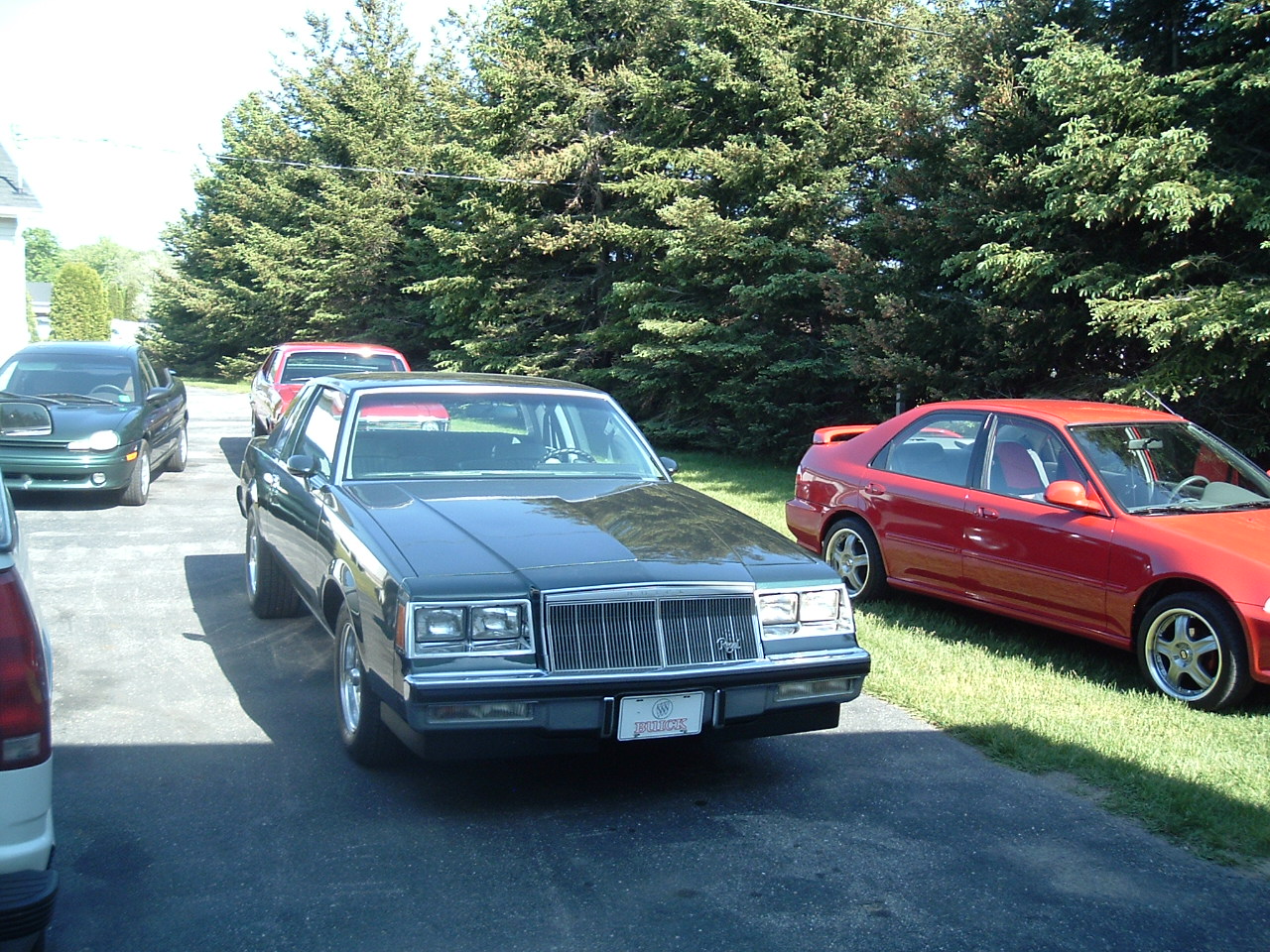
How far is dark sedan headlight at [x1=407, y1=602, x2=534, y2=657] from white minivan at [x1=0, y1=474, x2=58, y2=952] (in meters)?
1.50

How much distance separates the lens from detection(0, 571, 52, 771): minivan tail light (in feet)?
9.09

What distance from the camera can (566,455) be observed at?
629cm

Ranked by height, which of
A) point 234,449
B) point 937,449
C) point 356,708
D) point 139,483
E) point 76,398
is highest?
point 937,449

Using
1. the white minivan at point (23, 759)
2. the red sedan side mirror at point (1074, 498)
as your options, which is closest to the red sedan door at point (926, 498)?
the red sedan side mirror at point (1074, 498)

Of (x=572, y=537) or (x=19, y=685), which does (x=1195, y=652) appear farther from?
(x=19, y=685)

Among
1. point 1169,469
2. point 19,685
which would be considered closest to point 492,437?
point 19,685

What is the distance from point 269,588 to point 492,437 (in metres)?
2.12

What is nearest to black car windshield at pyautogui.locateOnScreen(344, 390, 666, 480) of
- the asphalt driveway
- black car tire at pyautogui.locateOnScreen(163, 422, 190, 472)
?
the asphalt driveway

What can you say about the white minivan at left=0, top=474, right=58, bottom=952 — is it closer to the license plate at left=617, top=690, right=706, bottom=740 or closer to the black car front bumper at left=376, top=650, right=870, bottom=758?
the black car front bumper at left=376, top=650, right=870, bottom=758

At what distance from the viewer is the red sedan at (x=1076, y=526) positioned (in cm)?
592

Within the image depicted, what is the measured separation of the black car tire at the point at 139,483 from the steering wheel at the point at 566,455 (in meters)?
7.49

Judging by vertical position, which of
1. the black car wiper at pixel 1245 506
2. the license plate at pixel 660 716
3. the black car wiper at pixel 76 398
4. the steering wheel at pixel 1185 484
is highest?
the steering wheel at pixel 1185 484

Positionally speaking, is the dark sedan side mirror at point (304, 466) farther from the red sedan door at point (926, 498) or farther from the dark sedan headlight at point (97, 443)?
the dark sedan headlight at point (97, 443)

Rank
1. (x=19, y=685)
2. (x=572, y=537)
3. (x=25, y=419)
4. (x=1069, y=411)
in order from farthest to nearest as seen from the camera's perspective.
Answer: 1. (x=25, y=419)
2. (x=1069, y=411)
3. (x=572, y=537)
4. (x=19, y=685)
